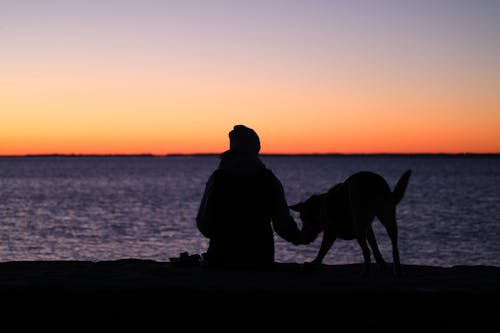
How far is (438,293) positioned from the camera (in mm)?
5617

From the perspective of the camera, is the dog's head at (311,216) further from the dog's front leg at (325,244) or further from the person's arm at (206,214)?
the person's arm at (206,214)

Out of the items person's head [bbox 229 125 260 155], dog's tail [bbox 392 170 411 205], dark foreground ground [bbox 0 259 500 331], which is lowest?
dark foreground ground [bbox 0 259 500 331]

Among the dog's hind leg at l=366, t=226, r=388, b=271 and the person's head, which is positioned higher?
the person's head

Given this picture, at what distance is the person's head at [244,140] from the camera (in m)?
7.62

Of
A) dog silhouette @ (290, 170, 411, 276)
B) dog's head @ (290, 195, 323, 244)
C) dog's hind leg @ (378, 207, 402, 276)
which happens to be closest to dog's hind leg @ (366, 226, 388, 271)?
dog silhouette @ (290, 170, 411, 276)

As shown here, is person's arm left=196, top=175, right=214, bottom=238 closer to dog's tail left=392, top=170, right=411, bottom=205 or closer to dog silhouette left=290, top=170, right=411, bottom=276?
dog silhouette left=290, top=170, right=411, bottom=276

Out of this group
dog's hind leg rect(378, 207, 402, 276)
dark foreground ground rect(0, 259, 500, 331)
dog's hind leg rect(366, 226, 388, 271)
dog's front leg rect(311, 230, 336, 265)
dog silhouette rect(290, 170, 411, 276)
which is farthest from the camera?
dog's hind leg rect(366, 226, 388, 271)

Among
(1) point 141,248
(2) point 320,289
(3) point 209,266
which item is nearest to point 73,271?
(3) point 209,266

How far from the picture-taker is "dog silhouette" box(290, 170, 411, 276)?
24.9ft

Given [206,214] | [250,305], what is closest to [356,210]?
[206,214]

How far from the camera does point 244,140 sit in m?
7.64

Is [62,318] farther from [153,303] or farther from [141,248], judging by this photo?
[141,248]

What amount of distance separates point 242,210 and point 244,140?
0.83 m

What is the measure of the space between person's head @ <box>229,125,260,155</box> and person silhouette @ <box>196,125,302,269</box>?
12 millimetres
